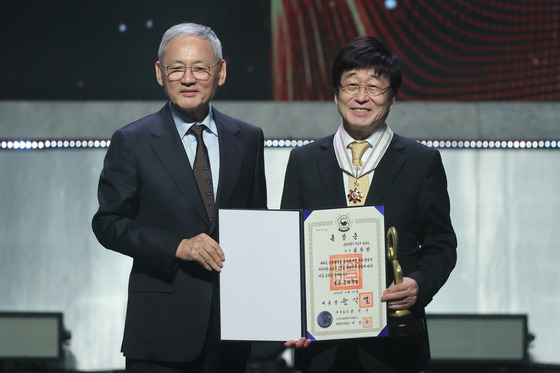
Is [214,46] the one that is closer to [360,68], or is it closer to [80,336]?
[360,68]

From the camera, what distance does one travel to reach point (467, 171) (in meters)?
4.82

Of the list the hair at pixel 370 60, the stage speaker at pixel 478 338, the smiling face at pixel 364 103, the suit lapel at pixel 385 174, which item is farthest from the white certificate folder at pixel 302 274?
the stage speaker at pixel 478 338

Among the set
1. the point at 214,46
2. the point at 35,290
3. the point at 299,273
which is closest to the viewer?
the point at 299,273

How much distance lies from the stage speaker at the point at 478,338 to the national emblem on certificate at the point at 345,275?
8.03 ft

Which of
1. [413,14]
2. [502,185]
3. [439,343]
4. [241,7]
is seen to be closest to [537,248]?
[502,185]

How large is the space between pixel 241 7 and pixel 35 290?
1959 millimetres

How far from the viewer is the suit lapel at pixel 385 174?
244cm

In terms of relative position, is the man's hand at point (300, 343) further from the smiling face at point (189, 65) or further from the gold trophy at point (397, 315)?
the smiling face at point (189, 65)

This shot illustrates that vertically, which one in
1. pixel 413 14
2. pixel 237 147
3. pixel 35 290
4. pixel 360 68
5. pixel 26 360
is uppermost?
pixel 413 14

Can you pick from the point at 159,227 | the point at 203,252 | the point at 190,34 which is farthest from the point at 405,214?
the point at 190,34

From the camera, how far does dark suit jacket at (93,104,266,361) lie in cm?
245

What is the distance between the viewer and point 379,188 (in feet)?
8.03

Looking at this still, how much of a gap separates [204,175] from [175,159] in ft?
0.32

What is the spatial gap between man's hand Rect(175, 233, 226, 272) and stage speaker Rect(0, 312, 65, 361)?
262 cm
